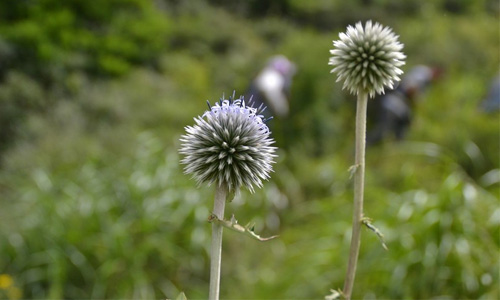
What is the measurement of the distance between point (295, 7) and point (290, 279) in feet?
25.1

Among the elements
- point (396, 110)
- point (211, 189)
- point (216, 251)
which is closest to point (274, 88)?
point (396, 110)

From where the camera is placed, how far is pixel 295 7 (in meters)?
11.1

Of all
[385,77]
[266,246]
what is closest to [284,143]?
[266,246]

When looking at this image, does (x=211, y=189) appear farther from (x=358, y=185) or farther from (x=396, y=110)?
(x=358, y=185)

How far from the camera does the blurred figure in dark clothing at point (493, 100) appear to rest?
7.20 m

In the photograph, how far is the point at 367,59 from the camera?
1152mm

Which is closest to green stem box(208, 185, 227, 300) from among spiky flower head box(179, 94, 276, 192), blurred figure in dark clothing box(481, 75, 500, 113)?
spiky flower head box(179, 94, 276, 192)

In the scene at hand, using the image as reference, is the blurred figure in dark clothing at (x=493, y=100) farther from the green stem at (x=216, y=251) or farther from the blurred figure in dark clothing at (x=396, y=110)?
the green stem at (x=216, y=251)

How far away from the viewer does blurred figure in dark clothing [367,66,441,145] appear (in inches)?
280

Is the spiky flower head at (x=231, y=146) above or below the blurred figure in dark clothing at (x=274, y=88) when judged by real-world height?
below

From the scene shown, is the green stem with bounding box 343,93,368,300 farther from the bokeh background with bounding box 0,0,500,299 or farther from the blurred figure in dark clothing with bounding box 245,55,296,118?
the blurred figure in dark clothing with bounding box 245,55,296,118

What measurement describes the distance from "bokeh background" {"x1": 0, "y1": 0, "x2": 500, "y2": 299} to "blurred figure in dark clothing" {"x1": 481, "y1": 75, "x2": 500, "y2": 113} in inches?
4.0

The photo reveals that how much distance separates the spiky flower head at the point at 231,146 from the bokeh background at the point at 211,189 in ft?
2.45

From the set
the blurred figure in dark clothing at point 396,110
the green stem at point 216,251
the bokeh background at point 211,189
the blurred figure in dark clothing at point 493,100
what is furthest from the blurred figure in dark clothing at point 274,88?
the green stem at point 216,251
